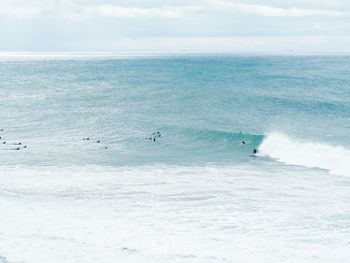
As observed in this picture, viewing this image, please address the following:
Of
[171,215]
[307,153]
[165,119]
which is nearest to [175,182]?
[171,215]

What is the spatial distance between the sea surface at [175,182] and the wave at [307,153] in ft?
0.60

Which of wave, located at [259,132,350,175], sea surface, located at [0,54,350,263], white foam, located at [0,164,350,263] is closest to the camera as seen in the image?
white foam, located at [0,164,350,263]

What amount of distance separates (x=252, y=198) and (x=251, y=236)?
829cm

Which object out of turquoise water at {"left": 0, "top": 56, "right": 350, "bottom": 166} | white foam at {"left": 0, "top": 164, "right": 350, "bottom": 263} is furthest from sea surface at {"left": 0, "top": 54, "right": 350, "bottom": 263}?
turquoise water at {"left": 0, "top": 56, "right": 350, "bottom": 166}

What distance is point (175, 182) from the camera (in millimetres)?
45094

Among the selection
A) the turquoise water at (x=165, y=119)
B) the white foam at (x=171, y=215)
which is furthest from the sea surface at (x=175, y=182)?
the turquoise water at (x=165, y=119)

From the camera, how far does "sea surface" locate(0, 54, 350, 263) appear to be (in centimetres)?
3056

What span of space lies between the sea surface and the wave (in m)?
0.18

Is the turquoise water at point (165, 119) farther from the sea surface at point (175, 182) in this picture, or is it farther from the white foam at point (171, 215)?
the white foam at point (171, 215)

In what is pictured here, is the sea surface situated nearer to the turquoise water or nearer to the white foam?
the white foam

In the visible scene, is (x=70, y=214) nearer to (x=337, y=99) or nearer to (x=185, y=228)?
(x=185, y=228)

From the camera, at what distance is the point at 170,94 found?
4464 inches

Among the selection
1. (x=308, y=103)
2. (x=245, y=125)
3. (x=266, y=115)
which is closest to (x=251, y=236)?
(x=245, y=125)

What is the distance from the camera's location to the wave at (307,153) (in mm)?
51969
